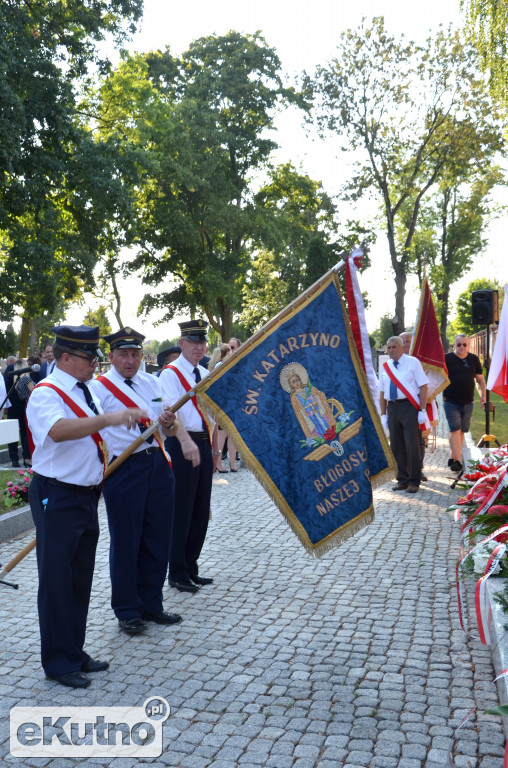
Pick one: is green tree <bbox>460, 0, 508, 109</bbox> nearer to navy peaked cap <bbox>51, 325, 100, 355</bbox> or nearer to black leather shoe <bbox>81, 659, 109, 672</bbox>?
navy peaked cap <bbox>51, 325, 100, 355</bbox>

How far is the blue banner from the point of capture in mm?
5055

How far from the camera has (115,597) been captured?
5703 millimetres

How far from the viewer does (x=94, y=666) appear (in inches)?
194

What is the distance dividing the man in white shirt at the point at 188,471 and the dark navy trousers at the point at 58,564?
1.73m

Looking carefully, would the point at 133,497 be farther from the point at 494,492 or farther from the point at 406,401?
the point at 406,401

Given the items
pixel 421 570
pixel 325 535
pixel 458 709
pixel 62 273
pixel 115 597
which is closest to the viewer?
pixel 458 709

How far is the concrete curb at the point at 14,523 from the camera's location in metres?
8.68

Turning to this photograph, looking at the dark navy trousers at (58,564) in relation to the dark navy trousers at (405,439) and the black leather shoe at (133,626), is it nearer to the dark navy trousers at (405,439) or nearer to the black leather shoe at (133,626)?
Result: the black leather shoe at (133,626)

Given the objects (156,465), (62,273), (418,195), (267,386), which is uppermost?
(418,195)

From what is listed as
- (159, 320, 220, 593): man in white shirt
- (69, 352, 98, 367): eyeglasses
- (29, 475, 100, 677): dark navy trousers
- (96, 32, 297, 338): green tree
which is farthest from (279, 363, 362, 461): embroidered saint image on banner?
(96, 32, 297, 338): green tree

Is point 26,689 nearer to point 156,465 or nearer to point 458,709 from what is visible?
point 156,465

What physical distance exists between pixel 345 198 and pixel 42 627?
1128 inches

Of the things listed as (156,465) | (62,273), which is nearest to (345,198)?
(62,273)

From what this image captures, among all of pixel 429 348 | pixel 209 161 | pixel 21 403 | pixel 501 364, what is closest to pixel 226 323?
pixel 209 161
